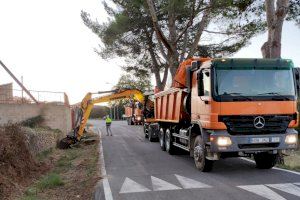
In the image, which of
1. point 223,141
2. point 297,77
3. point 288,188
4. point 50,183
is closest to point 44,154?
point 50,183

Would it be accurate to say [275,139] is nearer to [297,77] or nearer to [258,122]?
[258,122]

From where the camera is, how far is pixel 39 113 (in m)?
27.5

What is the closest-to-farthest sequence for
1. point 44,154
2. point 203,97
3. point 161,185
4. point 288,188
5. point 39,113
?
point 288,188 → point 161,185 → point 203,97 → point 44,154 → point 39,113

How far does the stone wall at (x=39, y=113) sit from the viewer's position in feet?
85.9

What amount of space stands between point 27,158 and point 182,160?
5319 mm

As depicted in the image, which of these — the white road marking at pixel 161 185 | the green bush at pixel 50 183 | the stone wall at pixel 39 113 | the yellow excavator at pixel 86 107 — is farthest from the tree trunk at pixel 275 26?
the stone wall at pixel 39 113

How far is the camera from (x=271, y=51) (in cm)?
1549

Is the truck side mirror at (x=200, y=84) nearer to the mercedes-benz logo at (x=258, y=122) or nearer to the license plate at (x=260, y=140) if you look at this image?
the mercedes-benz logo at (x=258, y=122)

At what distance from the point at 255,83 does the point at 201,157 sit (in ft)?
8.37

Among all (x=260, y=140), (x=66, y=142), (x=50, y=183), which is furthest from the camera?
(x=66, y=142)

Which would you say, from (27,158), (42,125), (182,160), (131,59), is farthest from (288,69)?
(131,59)

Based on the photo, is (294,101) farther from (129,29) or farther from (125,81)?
(125,81)

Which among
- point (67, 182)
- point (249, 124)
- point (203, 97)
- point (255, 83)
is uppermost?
point (255, 83)

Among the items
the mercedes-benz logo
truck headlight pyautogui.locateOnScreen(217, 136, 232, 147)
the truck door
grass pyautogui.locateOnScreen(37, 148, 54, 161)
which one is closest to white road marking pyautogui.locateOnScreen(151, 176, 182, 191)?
truck headlight pyautogui.locateOnScreen(217, 136, 232, 147)
